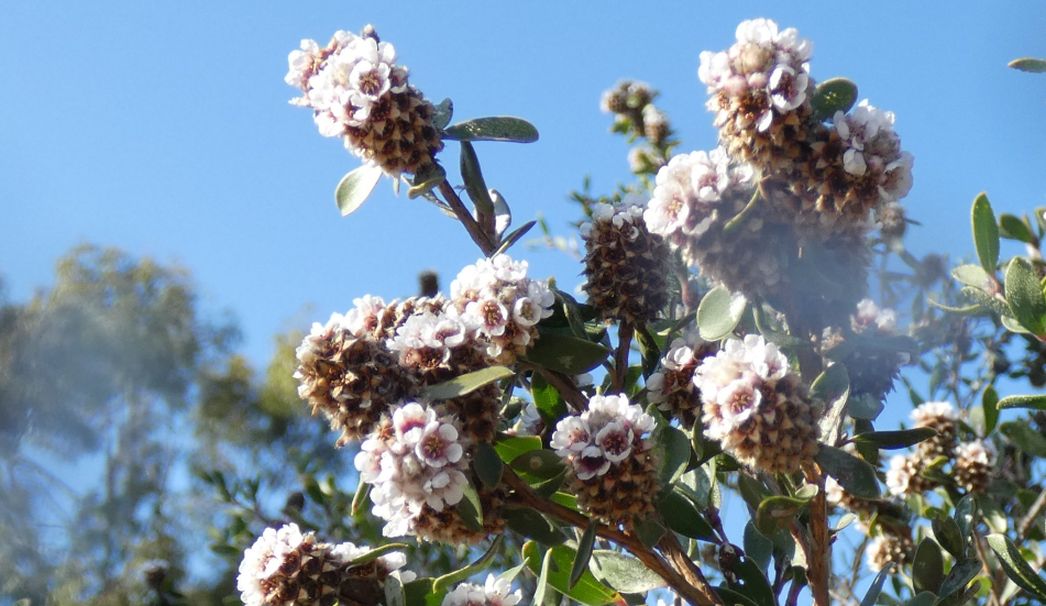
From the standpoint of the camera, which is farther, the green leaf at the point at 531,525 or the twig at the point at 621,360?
the twig at the point at 621,360

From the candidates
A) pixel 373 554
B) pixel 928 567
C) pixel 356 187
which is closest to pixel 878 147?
pixel 928 567

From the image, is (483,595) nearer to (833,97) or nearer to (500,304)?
(500,304)

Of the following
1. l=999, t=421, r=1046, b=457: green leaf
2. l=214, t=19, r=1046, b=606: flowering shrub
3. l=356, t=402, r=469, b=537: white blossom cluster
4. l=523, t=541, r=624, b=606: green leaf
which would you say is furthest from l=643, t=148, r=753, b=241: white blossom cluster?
l=999, t=421, r=1046, b=457: green leaf

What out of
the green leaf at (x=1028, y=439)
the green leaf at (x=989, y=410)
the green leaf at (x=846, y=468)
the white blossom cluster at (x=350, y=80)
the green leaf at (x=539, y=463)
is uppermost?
the white blossom cluster at (x=350, y=80)

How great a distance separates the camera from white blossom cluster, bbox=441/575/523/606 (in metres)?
1.91

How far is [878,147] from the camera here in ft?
5.67

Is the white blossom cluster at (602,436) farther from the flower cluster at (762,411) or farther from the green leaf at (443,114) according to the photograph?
the green leaf at (443,114)

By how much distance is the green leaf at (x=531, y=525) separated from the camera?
1766 mm

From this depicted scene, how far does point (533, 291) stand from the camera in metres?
1.85

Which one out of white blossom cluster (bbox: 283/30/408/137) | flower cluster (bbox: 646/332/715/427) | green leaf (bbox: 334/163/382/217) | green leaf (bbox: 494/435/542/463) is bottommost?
green leaf (bbox: 494/435/542/463)

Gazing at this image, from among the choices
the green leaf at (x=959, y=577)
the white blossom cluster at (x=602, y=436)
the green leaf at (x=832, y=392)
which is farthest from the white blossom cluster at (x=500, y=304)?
the green leaf at (x=959, y=577)

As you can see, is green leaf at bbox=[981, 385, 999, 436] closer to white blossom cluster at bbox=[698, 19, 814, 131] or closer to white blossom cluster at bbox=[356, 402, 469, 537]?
white blossom cluster at bbox=[698, 19, 814, 131]

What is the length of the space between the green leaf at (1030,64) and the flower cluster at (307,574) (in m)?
1.44

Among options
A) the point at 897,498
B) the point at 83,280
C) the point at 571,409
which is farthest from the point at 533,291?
the point at 83,280
